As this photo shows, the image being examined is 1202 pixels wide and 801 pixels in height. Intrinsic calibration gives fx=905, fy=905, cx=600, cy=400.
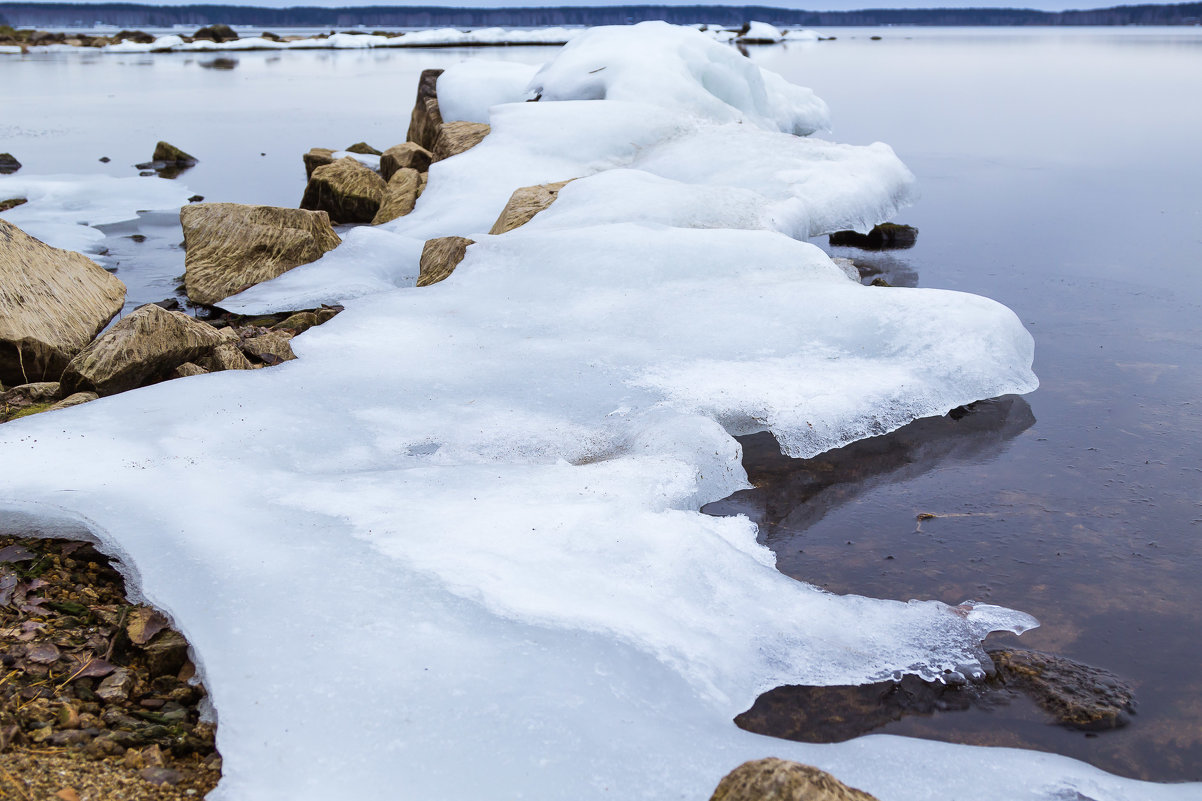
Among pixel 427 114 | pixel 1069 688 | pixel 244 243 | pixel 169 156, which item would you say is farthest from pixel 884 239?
pixel 169 156

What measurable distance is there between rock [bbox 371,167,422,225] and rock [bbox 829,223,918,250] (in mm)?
3949

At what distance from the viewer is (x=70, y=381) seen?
4324 mm

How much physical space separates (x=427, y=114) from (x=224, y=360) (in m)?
7.04

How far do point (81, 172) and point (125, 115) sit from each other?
308 inches

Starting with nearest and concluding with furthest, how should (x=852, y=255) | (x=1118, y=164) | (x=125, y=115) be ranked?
(x=852, y=255) → (x=1118, y=164) → (x=125, y=115)

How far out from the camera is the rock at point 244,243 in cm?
670

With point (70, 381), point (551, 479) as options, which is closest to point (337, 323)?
point (70, 381)

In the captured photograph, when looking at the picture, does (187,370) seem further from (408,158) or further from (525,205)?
(408,158)

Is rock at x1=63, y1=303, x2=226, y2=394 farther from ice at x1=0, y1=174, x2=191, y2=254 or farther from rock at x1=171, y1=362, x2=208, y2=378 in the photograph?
ice at x1=0, y1=174, x2=191, y2=254

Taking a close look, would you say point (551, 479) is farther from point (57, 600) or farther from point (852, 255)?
point (852, 255)

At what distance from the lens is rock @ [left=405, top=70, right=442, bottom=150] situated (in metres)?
10.6

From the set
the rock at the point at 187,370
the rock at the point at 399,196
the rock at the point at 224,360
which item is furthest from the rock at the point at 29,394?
the rock at the point at 399,196

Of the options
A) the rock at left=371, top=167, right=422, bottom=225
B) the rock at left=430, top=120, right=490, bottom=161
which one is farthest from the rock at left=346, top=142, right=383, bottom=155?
the rock at left=371, top=167, right=422, bottom=225

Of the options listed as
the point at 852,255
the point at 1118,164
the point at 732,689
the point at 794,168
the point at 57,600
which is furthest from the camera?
the point at 1118,164
